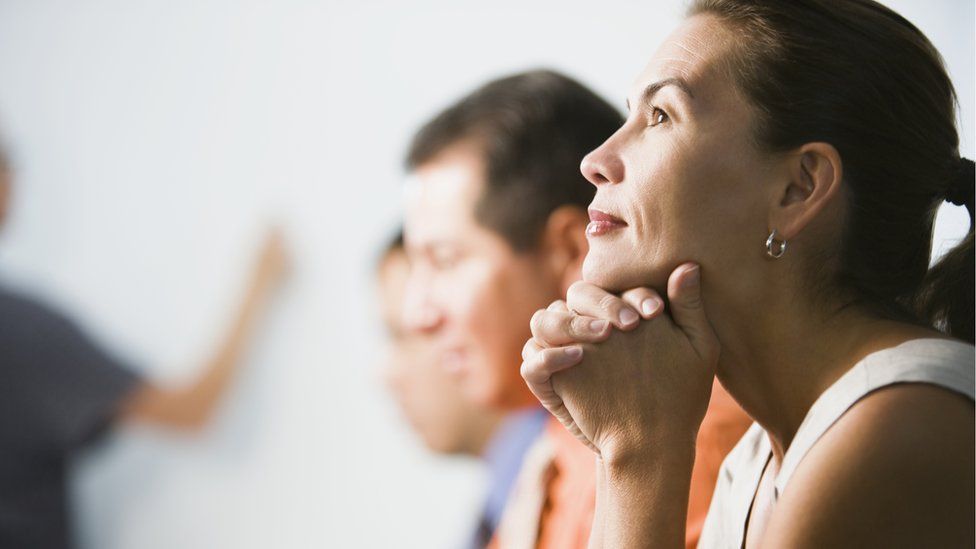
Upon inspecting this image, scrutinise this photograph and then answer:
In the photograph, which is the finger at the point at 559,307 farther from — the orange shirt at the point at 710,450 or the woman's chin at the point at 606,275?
the orange shirt at the point at 710,450

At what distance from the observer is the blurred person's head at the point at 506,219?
4.22 ft

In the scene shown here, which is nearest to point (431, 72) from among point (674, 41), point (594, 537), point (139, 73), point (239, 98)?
point (239, 98)

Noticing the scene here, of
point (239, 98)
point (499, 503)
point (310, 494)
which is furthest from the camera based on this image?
point (239, 98)

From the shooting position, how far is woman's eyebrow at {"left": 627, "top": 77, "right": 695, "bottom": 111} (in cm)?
76

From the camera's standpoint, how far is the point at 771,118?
0.73m

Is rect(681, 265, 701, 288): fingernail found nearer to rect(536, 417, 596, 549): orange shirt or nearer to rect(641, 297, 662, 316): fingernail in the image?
rect(641, 297, 662, 316): fingernail

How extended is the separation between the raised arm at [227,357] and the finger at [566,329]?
1.54m

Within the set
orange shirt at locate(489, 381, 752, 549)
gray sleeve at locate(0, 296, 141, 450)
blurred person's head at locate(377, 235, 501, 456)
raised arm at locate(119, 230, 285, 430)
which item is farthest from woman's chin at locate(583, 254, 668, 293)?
gray sleeve at locate(0, 296, 141, 450)

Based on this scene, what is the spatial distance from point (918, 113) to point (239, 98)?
5.93 feet

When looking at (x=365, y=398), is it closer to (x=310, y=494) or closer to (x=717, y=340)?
(x=310, y=494)

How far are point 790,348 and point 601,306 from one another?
0.15 metres

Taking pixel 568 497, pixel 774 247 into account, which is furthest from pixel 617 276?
pixel 568 497

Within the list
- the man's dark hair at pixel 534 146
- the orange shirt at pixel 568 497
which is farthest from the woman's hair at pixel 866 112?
the man's dark hair at pixel 534 146

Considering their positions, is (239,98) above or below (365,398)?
above
